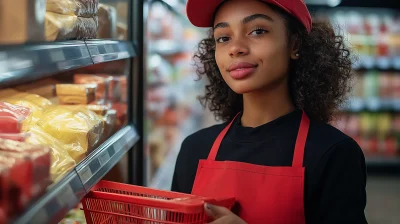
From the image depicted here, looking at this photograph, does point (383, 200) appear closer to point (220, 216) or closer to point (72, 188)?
point (220, 216)

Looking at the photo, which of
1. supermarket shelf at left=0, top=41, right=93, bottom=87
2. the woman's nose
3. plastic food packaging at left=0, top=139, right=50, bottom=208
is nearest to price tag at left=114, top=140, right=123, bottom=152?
supermarket shelf at left=0, top=41, right=93, bottom=87

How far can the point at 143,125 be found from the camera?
113 inches

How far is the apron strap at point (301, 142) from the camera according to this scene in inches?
67.9

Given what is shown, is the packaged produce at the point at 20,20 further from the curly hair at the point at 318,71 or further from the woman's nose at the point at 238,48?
the curly hair at the point at 318,71

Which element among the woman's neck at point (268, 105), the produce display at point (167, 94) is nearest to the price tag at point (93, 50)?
the woman's neck at point (268, 105)

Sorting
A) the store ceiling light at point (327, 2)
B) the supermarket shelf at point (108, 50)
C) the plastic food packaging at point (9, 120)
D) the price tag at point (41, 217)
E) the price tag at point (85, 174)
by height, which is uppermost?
the store ceiling light at point (327, 2)

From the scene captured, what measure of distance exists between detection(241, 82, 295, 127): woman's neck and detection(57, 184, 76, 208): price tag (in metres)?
0.80

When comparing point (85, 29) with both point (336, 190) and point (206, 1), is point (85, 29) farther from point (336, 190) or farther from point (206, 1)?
point (336, 190)

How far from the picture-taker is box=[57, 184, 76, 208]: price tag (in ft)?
4.27

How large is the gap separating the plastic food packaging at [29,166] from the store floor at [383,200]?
4.14m

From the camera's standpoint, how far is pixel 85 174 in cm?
157

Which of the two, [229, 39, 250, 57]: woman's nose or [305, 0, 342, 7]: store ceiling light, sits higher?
[305, 0, 342, 7]: store ceiling light

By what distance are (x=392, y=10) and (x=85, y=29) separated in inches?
229

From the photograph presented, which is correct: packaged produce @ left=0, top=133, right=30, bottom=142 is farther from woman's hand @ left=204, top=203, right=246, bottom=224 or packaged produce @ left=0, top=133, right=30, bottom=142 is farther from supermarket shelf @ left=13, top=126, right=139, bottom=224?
woman's hand @ left=204, top=203, right=246, bottom=224
